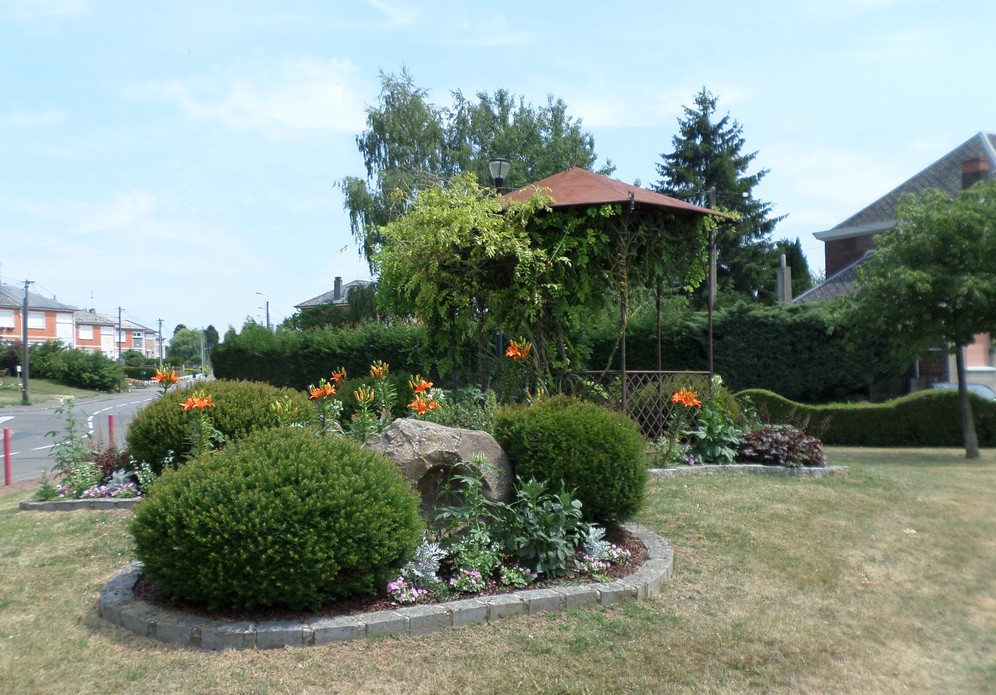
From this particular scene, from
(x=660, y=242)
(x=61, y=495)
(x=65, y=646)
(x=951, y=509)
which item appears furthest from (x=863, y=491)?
(x=61, y=495)

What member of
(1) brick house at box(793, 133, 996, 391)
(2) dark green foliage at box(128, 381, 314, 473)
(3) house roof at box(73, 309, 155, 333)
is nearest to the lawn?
(2) dark green foliage at box(128, 381, 314, 473)

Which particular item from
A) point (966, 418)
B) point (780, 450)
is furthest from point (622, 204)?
point (966, 418)

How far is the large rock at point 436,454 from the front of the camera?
558 cm

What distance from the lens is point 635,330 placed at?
20.1 metres

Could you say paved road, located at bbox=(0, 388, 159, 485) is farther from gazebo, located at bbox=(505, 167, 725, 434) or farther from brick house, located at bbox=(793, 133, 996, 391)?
brick house, located at bbox=(793, 133, 996, 391)

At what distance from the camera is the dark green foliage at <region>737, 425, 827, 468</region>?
1005cm

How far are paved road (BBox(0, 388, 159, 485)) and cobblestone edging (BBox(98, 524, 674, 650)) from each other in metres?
4.13

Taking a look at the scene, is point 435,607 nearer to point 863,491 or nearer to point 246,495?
point 246,495

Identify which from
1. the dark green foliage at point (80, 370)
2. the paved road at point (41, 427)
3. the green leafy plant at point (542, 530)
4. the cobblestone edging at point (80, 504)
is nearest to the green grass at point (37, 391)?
the dark green foliage at point (80, 370)

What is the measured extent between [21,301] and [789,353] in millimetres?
71416

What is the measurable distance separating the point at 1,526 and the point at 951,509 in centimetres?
881

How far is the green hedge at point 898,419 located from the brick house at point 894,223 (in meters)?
9.19

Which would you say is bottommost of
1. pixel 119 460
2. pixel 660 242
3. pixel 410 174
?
pixel 119 460

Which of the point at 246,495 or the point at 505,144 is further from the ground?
the point at 505,144
